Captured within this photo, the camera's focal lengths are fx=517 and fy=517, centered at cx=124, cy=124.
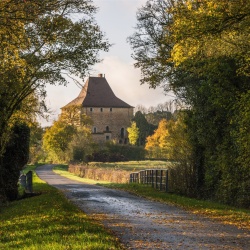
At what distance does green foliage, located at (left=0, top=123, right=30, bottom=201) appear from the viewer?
26661 mm

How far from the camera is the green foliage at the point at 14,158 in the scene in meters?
26.7

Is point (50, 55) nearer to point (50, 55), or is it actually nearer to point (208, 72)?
point (50, 55)

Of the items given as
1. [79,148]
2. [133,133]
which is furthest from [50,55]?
[133,133]

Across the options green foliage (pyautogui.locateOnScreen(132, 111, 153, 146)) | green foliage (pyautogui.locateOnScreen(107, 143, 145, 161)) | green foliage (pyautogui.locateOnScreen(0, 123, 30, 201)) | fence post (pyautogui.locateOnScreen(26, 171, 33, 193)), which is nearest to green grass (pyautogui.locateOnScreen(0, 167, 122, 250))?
green foliage (pyautogui.locateOnScreen(0, 123, 30, 201))

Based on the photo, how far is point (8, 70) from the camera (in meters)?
18.0

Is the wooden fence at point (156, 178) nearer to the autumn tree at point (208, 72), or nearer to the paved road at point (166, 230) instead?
the autumn tree at point (208, 72)

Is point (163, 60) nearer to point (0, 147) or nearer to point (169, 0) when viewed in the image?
point (169, 0)

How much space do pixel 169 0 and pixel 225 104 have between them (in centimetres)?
884

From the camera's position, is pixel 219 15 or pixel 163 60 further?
pixel 163 60

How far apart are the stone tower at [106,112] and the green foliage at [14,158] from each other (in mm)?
91863

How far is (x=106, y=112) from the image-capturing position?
12362 cm

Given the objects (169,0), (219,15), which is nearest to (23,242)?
(219,15)

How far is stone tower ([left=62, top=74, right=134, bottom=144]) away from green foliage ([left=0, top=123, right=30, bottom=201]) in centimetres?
9186

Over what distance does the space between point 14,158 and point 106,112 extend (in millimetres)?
96580
